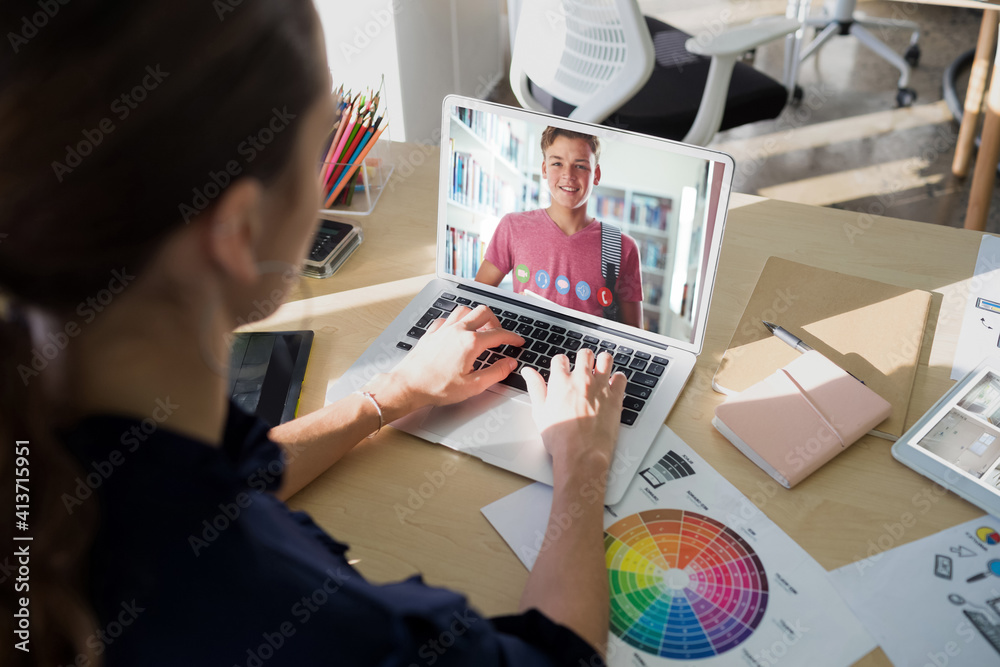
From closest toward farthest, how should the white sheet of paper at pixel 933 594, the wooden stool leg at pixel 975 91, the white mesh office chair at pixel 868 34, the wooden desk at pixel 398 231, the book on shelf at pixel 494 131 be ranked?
the white sheet of paper at pixel 933 594 < the book on shelf at pixel 494 131 < the wooden desk at pixel 398 231 < the wooden stool leg at pixel 975 91 < the white mesh office chair at pixel 868 34

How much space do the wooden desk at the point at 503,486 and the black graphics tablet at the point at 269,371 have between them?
0.02m

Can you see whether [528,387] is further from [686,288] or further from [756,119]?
[756,119]

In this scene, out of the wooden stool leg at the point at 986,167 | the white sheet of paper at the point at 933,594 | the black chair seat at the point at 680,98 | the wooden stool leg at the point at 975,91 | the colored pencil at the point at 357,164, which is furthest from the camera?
the wooden stool leg at the point at 975,91

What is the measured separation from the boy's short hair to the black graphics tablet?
16.9 inches

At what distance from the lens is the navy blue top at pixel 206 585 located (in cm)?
51

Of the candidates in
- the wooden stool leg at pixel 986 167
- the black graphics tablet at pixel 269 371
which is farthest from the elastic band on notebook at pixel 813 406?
the wooden stool leg at pixel 986 167

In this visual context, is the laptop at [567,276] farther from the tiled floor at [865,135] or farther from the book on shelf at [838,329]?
the tiled floor at [865,135]

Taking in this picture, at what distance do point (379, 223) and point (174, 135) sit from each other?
88cm

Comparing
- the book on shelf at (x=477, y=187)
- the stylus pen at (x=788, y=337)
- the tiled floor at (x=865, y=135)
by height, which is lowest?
the tiled floor at (x=865, y=135)

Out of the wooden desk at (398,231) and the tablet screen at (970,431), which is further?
the wooden desk at (398,231)

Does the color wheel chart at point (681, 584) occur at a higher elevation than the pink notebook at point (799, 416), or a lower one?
lower

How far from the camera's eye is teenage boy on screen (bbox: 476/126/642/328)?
0.99 m

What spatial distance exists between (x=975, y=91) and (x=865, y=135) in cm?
49

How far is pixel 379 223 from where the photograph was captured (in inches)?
52.2
